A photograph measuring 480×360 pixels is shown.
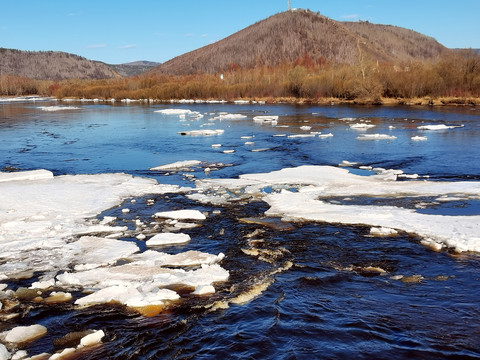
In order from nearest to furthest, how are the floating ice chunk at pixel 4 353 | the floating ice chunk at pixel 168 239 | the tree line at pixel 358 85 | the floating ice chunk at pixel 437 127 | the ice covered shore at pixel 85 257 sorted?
the floating ice chunk at pixel 4 353 → the ice covered shore at pixel 85 257 → the floating ice chunk at pixel 168 239 → the floating ice chunk at pixel 437 127 → the tree line at pixel 358 85

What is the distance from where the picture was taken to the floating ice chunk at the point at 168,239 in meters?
6.67

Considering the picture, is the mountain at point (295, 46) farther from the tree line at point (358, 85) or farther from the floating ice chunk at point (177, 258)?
the floating ice chunk at point (177, 258)

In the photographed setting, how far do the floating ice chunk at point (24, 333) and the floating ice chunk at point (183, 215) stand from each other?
3800 millimetres

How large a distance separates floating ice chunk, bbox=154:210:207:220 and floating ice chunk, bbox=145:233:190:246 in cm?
97

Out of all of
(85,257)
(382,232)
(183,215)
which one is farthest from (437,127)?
(85,257)

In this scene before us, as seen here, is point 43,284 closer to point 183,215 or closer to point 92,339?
point 92,339

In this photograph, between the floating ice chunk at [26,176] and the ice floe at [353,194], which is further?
the floating ice chunk at [26,176]

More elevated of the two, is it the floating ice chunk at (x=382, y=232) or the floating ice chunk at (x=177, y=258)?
the floating ice chunk at (x=382, y=232)

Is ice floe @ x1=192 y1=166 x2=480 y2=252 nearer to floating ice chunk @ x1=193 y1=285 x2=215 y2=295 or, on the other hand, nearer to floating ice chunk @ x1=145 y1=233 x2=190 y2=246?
floating ice chunk @ x1=145 y1=233 x2=190 y2=246

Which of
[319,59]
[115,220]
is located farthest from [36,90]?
[115,220]

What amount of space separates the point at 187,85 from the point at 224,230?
61.1m

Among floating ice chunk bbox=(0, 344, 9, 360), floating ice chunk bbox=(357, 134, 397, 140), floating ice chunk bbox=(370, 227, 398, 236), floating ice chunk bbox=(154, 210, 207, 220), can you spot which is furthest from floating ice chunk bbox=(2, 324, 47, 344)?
floating ice chunk bbox=(357, 134, 397, 140)

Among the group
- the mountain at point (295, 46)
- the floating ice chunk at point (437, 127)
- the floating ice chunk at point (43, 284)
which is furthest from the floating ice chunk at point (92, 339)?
the mountain at point (295, 46)

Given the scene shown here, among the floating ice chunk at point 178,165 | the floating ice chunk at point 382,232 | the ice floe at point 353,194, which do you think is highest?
the floating ice chunk at point 178,165
